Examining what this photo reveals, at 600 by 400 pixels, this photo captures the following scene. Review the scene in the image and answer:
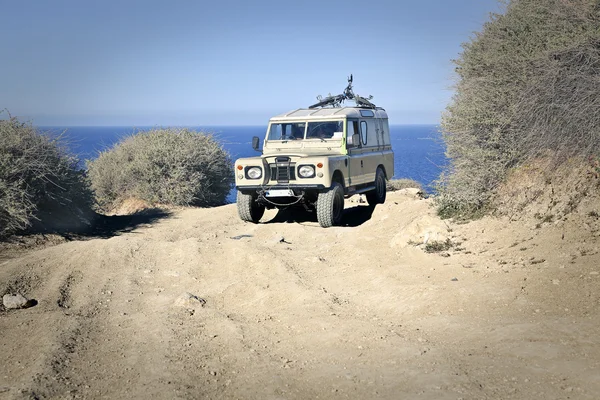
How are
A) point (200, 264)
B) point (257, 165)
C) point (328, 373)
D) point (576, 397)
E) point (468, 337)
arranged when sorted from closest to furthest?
1. point (576, 397)
2. point (328, 373)
3. point (468, 337)
4. point (200, 264)
5. point (257, 165)

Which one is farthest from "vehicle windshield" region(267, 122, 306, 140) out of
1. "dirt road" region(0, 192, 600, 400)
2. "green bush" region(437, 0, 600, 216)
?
"green bush" region(437, 0, 600, 216)

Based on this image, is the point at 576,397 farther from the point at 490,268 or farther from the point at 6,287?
the point at 6,287

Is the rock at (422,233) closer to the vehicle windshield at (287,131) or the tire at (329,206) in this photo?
the tire at (329,206)

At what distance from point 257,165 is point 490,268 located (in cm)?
556

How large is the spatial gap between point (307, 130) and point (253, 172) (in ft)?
5.87

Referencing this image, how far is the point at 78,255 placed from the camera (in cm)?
919

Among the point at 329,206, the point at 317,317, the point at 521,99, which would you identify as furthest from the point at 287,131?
the point at 317,317

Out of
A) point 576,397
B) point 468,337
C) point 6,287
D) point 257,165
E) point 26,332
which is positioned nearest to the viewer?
point 576,397

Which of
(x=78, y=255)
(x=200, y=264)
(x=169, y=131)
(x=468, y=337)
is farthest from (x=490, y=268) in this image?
(x=169, y=131)

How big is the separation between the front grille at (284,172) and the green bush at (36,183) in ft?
15.1

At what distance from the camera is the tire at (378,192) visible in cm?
1444

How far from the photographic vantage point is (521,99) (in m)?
8.95

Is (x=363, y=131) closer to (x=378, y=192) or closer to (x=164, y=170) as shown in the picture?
(x=378, y=192)

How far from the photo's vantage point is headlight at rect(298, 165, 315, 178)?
37.3 feet
